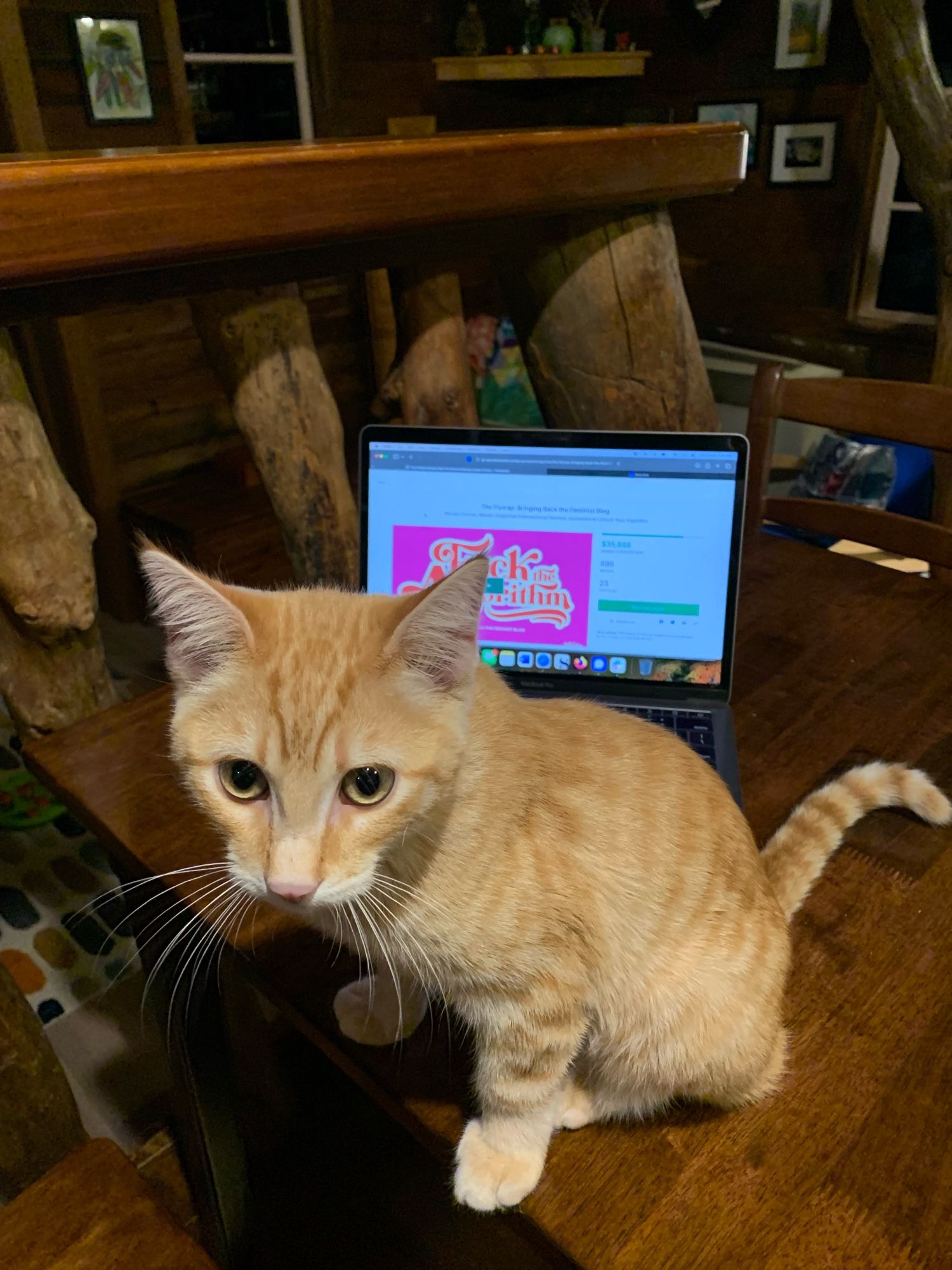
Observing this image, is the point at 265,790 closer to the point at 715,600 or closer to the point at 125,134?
the point at 715,600

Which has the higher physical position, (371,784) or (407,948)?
(371,784)

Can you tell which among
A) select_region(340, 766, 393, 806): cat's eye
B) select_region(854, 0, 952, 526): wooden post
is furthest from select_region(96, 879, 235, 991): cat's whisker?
select_region(854, 0, 952, 526): wooden post

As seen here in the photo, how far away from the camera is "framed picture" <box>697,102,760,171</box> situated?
3047 mm

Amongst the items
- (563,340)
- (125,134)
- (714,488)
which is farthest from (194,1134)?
(125,134)

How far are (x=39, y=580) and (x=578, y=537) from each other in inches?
23.7

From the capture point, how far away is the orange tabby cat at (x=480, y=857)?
24.3 inches

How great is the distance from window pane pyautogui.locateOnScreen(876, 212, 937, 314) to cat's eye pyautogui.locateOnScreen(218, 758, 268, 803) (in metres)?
3.00

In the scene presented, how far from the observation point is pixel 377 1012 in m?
0.74

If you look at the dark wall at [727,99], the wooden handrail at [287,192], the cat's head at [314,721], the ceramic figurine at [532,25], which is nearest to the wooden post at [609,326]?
the wooden handrail at [287,192]

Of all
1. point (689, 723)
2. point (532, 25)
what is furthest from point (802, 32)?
point (689, 723)

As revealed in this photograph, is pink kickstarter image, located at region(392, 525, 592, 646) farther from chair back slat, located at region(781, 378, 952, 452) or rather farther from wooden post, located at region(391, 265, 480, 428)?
chair back slat, located at region(781, 378, 952, 452)

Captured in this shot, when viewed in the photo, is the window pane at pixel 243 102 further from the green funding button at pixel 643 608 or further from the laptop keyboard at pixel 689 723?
the laptop keyboard at pixel 689 723

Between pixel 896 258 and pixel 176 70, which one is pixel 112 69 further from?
pixel 896 258

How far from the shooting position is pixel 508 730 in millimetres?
709
